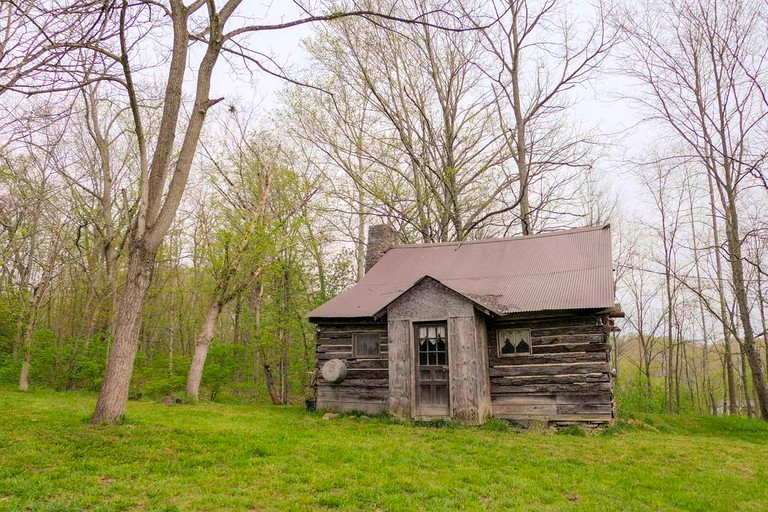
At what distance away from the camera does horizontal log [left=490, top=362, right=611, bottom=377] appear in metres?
11.0

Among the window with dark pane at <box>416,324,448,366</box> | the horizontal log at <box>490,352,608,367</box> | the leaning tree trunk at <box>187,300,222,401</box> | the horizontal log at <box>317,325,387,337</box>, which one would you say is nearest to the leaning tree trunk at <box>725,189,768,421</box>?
the horizontal log at <box>490,352,608,367</box>

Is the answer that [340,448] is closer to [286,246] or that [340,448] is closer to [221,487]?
[221,487]

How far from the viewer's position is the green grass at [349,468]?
5.44 meters

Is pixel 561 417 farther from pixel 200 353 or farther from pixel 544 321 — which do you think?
pixel 200 353

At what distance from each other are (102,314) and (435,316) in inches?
627

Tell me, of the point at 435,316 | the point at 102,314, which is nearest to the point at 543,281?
the point at 435,316

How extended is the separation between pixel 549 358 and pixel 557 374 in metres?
0.39

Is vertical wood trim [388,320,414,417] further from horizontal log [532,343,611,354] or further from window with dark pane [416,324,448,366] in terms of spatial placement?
horizontal log [532,343,611,354]

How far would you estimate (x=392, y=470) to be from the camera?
22.5 ft

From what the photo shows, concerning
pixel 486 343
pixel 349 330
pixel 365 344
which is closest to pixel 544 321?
pixel 486 343

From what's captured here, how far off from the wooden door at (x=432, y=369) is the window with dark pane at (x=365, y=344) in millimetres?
1638

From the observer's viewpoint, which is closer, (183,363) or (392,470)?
(392,470)

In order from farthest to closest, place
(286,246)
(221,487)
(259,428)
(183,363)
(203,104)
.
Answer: (183,363) → (286,246) → (259,428) → (203,104) → (221,487)

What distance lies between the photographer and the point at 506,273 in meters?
13.3
